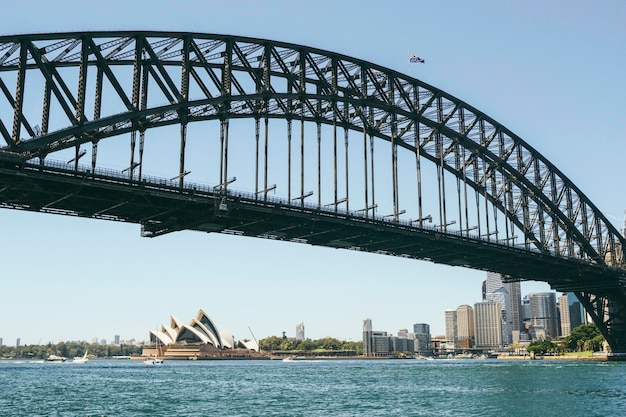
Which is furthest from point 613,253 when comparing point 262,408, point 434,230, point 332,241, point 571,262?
point 262,408

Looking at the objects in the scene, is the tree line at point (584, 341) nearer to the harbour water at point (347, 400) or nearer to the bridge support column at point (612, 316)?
the bridge support column at point (612, 316)

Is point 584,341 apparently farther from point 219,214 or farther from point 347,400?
point 347,400

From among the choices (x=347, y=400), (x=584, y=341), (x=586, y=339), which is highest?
(x=586, y=339)

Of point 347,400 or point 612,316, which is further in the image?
point 612,316

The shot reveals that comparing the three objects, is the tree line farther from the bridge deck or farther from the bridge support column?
the bridge deck

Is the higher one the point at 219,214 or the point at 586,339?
the point at 219,214

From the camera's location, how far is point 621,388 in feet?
197

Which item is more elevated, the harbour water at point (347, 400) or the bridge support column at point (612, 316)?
the bridge support column at point (612, 316)

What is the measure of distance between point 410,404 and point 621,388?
67.5 ft

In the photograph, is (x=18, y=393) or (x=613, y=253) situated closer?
(x=18, y=393)

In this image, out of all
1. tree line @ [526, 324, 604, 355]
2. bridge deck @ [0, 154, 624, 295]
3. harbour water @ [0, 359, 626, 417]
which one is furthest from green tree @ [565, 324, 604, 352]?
harbour water @ [0, 359, 626, 417]

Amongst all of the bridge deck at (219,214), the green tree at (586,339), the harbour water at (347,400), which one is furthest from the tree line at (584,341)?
the harbour water at (347,400)

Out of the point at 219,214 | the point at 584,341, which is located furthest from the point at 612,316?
the point at 219,214

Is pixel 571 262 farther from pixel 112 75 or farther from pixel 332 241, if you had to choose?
pixel 112 75
